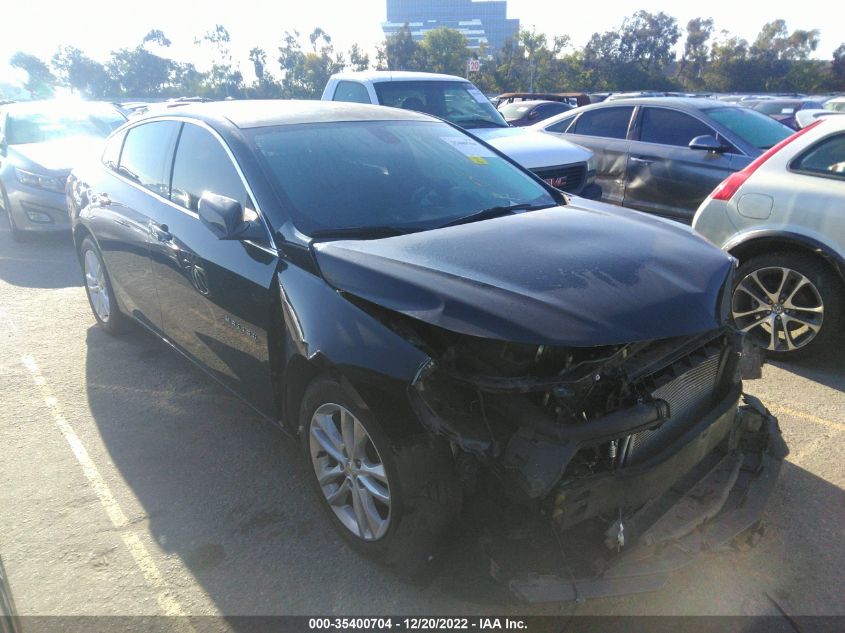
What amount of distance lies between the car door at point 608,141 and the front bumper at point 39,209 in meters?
6.52

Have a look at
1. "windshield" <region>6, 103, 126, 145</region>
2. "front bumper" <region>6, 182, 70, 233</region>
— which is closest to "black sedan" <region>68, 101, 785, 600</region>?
"front bumper" <region>6, 182, 70, 233</region>

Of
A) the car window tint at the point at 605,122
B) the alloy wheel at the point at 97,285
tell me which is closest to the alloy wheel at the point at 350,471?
the alloy wheel at the point at 97,285

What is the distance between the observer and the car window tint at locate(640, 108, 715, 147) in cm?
723

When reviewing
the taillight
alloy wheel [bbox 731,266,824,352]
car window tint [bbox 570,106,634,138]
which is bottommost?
alloy wheel [bbox 731,266,824,352]

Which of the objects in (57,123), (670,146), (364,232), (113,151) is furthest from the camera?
(57,123)

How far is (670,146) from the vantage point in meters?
7.31

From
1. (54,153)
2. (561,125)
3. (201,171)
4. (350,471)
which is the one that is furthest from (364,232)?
(54,153)

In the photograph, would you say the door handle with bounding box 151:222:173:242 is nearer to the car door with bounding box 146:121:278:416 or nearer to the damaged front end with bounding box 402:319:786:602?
the car door with bounding box 146:121:278:416

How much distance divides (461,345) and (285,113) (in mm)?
2074

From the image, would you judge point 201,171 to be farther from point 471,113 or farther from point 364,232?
point 471,113

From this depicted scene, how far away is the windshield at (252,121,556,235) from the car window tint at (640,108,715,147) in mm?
4253

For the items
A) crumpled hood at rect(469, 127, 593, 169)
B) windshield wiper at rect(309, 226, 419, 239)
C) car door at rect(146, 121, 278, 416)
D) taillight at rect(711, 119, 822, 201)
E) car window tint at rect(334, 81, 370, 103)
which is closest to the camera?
windshield wiper at rect(309, 226, 419, 239)

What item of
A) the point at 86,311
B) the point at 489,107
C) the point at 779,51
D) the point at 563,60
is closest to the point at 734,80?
the point at 779,51

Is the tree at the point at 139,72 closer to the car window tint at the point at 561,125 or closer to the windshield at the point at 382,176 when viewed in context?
the car window tint at the point at 561,125
